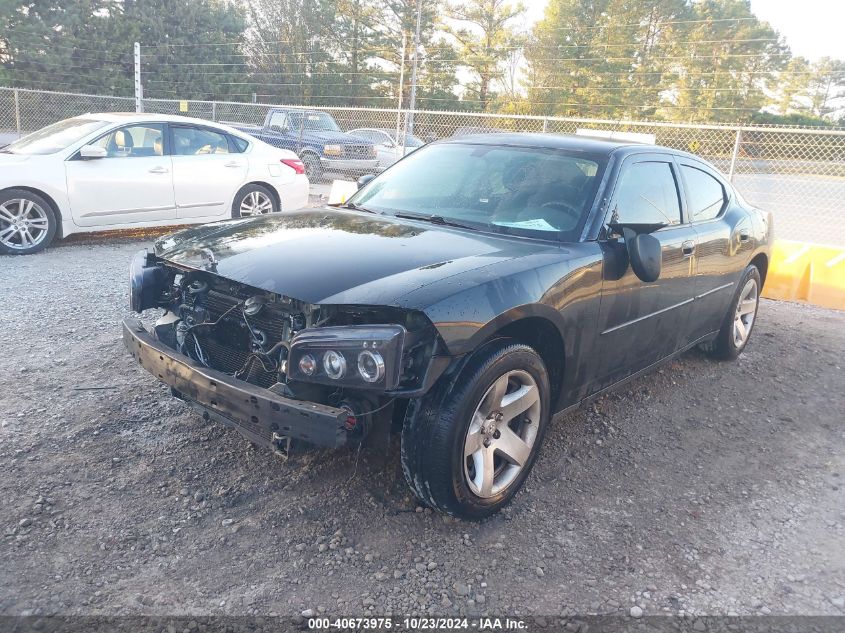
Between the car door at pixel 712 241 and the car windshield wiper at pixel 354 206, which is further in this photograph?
the car door at pixel 712 241

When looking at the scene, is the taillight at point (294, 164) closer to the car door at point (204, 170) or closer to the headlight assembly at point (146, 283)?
the car door at point (204, 170)

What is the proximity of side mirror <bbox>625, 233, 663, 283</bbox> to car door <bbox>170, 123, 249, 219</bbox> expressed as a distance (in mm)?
6453

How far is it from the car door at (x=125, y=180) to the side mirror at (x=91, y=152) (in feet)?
0.19

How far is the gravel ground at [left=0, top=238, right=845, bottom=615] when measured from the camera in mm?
2580

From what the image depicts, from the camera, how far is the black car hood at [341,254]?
274 cm

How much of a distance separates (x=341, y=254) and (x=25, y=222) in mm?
5980

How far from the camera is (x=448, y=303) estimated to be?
2.67 metres

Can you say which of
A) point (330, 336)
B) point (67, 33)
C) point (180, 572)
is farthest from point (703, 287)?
point (67, 33)

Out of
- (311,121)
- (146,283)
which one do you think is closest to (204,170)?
(146,283)

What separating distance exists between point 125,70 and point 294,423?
40.5 metres

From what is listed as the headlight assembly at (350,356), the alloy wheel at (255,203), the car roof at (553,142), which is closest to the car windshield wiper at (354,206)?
the car roof at (553,142)

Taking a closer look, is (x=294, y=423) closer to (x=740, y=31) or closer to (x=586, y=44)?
(x=586, y=44)

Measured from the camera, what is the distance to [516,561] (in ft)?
9.27

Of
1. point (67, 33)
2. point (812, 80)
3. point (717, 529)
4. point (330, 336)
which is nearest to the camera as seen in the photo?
point (330, 336)
